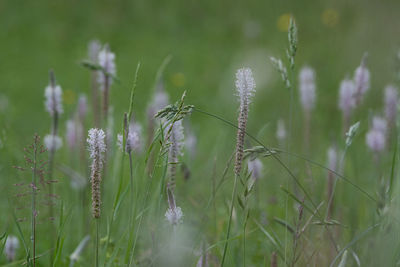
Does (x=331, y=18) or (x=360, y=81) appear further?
(x=331, y=18)

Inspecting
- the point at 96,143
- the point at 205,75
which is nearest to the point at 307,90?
the point at 96,143

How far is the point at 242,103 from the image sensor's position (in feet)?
4.50

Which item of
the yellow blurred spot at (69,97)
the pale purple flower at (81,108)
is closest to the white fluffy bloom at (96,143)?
the pale purple flower at (81,108)

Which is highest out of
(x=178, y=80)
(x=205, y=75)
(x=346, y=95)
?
(x=205, y=75)

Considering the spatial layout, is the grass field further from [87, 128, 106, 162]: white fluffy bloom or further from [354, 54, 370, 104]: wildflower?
[87, 128, 106, 162]: white fluffy bloom

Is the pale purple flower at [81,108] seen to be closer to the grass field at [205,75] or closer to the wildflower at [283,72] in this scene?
the grass field at [205,75]

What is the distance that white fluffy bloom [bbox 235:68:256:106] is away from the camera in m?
1.38

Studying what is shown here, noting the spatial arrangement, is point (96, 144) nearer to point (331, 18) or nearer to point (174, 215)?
point (174, 215)

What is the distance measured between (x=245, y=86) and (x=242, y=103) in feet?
0.19

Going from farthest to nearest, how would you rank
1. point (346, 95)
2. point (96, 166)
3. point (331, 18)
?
point (331, 18) < point (346, 95) < point (96, 166)

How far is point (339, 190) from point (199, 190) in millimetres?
950

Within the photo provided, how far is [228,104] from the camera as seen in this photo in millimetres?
5254

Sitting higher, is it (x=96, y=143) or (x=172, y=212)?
(x=96, y=143)

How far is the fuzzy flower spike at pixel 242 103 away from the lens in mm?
1338
